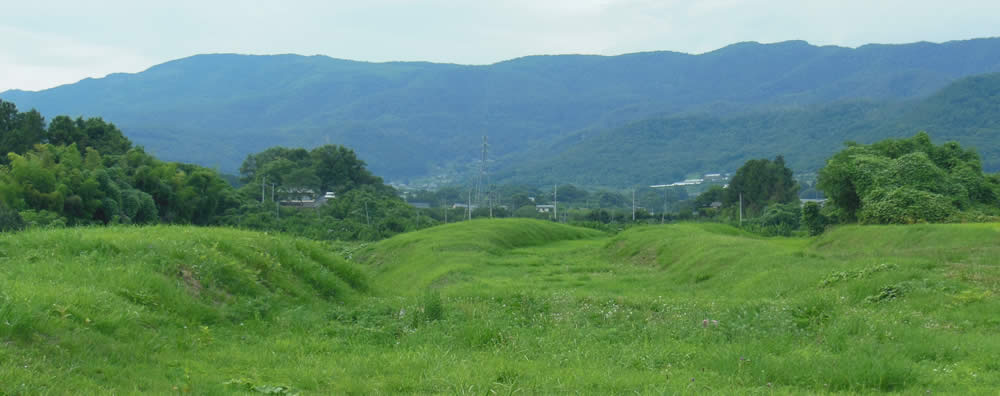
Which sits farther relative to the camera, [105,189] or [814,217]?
[814,217]

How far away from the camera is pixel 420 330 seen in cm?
1110

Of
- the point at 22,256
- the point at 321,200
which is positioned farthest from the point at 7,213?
the point at 321,200

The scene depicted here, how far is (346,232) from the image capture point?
210ft

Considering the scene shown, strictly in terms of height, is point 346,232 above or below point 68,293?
below

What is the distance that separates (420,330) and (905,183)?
93.9 feet

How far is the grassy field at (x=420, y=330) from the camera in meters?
7.93

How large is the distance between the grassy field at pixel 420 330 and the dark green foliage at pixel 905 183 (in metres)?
13.2

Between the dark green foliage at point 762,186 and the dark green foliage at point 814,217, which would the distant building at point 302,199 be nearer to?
the dark green foliage at point 762,186

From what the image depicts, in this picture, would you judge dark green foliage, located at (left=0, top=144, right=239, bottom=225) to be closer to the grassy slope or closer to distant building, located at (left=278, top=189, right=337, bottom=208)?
the grassy slope

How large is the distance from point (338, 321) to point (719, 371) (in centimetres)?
591

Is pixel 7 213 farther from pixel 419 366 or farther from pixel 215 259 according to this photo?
pixel 419 366

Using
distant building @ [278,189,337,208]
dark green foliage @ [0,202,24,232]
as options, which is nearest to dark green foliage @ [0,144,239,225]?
dark green foliage @ [0,202,24,232]

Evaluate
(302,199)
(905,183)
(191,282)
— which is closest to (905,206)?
(905,183)

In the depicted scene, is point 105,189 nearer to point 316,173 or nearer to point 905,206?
point 905,206
